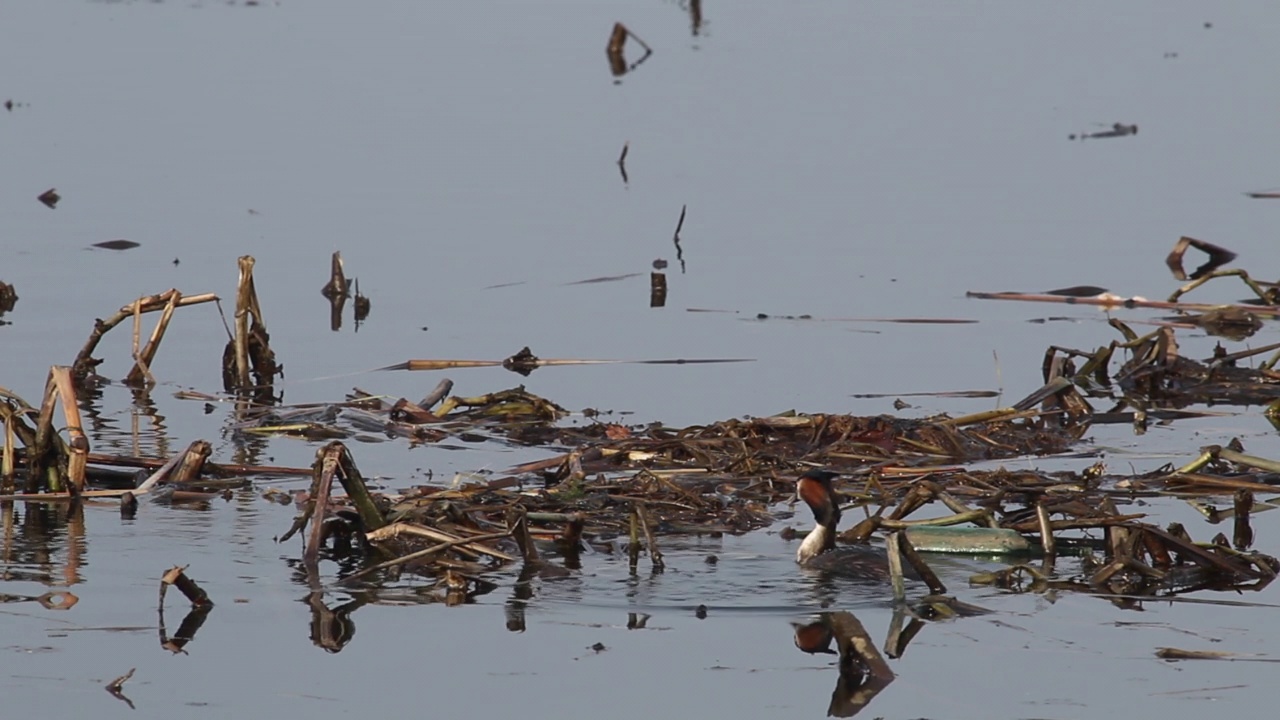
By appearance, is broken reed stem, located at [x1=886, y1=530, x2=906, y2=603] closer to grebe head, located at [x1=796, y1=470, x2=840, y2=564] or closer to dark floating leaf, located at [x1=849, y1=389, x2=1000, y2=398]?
grebe head, located at [x1=796, y1=470, x2=840, y2=564]

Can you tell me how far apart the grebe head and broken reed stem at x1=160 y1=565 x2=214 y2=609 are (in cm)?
232

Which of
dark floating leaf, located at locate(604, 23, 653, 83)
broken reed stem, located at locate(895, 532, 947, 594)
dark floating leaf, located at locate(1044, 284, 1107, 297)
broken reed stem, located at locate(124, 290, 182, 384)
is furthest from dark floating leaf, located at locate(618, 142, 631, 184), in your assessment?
broken reed stem, located at locate(895, 532, 947, 594)

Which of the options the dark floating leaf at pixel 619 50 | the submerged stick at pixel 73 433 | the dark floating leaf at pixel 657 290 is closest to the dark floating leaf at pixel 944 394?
the dark floating leaf at pixel 657 290

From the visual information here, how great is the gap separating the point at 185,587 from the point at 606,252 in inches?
339

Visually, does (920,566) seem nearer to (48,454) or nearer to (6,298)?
(48,454)

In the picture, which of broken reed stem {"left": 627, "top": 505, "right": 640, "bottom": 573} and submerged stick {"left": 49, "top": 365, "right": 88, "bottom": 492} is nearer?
broken reed stem {"left": 627, "top": 505, "right": 640, "bottom": 573}

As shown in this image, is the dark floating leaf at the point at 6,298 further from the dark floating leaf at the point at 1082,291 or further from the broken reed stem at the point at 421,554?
the dark floating leaf at the point at 1082,291

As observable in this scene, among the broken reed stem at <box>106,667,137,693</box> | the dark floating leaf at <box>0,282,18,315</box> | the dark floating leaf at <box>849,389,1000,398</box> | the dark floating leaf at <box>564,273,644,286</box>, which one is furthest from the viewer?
the dark floating leaf at <box>564,273,644,286</box>

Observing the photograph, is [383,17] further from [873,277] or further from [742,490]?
[742,490]

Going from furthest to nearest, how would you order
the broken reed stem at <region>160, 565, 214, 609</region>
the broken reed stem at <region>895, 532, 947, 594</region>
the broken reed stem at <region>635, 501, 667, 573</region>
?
the broken reed stem at <region>635, 501, 667, 573</region> → the broken reed stem at <region>895, 532, 947, 594</region> → the broken reed stem at <region>160, 565, 214, 609</region>

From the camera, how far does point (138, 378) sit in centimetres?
1145

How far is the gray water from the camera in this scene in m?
6.98

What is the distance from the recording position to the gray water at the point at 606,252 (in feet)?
22.9

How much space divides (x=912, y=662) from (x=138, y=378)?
5.90m
